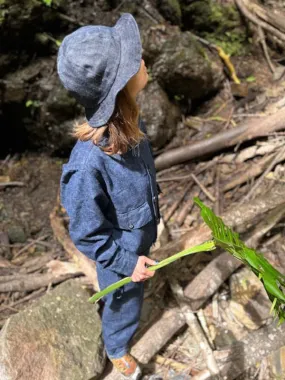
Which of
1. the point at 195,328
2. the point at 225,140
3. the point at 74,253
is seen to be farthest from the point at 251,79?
the point at 195,328

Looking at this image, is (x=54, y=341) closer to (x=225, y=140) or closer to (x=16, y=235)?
(x=16, y=235)

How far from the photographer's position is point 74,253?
324 cm

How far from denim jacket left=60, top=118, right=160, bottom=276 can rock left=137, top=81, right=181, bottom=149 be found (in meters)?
2.02

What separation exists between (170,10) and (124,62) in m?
3.18

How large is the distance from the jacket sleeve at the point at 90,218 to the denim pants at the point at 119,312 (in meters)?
0.28

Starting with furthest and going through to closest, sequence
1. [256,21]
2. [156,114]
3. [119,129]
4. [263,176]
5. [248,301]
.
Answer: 1. [256,21]
2. [156,114]
3. [263,176]
4. [248,301]
5. [119,129]

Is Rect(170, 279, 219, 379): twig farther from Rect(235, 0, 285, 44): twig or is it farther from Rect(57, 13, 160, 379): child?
Rect(235, 0, 285, 44): twig

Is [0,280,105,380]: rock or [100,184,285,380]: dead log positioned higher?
[100,184,285,380]: dead log

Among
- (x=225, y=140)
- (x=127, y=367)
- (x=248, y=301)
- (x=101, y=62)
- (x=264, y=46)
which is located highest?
(x=101, y=62)

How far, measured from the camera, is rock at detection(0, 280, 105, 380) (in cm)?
239

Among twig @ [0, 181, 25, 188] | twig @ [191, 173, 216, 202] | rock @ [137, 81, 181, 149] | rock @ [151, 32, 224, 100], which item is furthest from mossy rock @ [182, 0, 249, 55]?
twig @ [0, 181, 25, 188]

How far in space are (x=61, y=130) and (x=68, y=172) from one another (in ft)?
8.69

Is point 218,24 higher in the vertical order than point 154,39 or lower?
higher

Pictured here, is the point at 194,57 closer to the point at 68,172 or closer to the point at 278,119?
the point at 278,119
